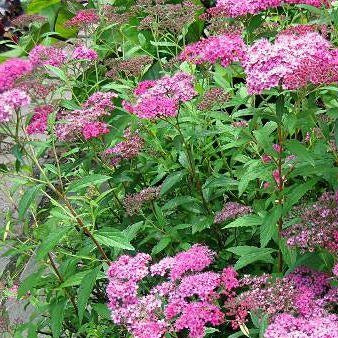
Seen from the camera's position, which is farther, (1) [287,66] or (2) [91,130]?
(2) [91,130]

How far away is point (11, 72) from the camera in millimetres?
2986

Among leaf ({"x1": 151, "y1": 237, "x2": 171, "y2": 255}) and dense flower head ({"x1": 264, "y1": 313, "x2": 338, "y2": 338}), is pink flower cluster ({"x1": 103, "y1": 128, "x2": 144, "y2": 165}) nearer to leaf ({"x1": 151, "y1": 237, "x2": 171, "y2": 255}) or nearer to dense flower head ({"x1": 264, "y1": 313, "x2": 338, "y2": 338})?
leaf ({"x1": 151, "y1": 237, "x2": 171, "y2": 255})

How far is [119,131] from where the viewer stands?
3318mm

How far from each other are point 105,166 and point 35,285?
2.37 feet

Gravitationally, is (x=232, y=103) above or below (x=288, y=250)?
above

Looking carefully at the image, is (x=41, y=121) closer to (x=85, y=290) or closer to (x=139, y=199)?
(x=139, y=199)

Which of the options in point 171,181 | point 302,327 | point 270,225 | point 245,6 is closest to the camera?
point 302,327

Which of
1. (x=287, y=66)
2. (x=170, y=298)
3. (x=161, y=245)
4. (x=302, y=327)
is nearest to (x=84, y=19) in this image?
(x=161, y=245)

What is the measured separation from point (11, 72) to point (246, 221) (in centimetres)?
126

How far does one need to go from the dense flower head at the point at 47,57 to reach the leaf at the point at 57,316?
138 centimetres

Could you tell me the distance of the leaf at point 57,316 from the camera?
269 cm

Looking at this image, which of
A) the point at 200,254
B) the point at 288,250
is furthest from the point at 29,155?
the point at 288,250

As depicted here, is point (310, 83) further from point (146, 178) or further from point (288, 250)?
point (146, 178)

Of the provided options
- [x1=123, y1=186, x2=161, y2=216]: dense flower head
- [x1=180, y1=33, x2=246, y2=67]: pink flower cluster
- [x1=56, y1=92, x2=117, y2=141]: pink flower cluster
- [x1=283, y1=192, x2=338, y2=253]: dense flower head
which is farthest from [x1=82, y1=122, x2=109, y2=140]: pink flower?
[x1=283, y1=192, x2=338, y2=253]: dense flower head
